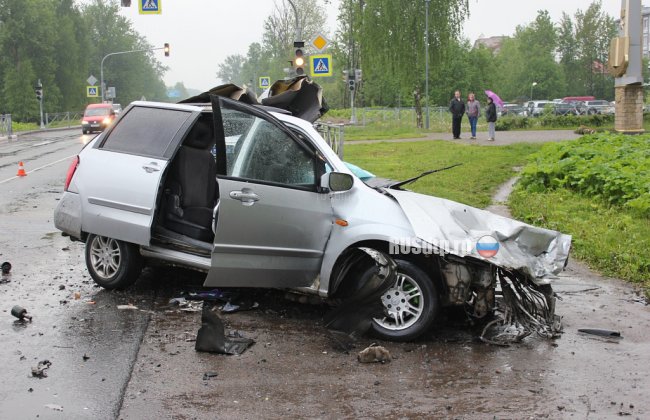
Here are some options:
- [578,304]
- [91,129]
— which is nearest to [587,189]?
[578,304]

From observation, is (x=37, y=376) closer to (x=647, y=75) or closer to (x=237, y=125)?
(x=237, y=125)

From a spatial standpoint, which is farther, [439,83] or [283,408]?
[439,83]

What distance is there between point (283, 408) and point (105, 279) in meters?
3.26

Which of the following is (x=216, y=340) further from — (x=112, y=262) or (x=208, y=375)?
(x=112, y=262)

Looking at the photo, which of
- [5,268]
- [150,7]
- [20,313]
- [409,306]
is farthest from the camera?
[150,7]

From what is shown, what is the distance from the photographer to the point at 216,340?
5738 mm

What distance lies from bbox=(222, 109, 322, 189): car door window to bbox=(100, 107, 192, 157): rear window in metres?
0.98

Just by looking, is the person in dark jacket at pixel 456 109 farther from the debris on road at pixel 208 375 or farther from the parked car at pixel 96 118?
the debris on road at pixel 208 375

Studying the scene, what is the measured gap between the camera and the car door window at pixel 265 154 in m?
6.28

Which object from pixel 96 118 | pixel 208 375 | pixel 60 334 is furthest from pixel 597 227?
pixel 96 118

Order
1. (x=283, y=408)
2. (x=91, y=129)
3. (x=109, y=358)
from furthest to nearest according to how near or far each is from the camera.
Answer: (x=91, y=129), (x=109, y=358), (x=283, y=408)

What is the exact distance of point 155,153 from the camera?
709 centimetres

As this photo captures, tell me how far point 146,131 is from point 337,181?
2260 millimetres

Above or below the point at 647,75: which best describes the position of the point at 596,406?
below
